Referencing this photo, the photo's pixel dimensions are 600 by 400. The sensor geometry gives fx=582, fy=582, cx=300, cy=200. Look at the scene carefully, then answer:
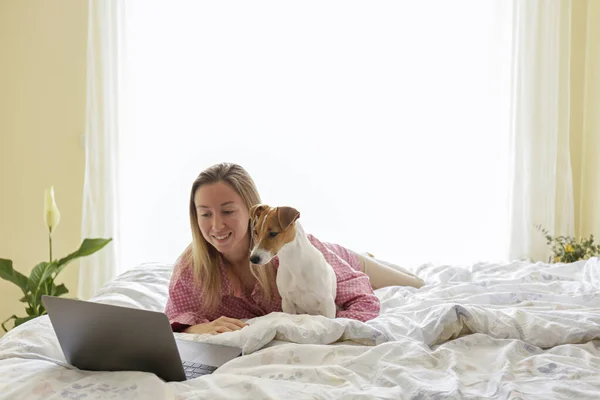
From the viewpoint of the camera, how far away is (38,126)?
Result: 3.57m

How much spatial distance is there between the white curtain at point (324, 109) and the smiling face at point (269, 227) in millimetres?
2167

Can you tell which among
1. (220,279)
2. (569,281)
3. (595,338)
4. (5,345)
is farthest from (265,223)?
(569,281)

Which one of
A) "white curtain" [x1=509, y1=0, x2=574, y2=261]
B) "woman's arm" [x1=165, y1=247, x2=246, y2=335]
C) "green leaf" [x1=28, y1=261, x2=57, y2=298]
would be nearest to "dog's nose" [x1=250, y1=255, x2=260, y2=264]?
"woman's arm" [x1=165, y1=247, x2=246, y2=335]

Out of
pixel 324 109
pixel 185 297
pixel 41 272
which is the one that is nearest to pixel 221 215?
pixel 185 297

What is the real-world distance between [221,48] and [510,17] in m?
1.81

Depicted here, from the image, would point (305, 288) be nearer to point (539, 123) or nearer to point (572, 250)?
point (572, 250)

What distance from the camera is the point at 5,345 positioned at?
134 cm

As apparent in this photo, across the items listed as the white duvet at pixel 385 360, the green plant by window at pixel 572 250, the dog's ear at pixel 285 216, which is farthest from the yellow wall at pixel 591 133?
the dog's ear at pixel 285 216

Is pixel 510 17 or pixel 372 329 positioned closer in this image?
pixel 372 329

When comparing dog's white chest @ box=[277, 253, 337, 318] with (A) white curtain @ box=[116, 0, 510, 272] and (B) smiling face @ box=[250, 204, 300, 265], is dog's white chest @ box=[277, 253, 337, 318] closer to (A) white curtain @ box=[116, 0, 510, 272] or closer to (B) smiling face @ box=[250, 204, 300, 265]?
(B) smiling face @ box=[250, 204, 300, 265]

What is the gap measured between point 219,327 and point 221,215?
12.5 inches

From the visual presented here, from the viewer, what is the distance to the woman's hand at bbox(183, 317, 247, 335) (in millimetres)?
1484

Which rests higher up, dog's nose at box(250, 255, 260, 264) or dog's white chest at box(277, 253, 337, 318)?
dog's nose at box(250, 255, 260, 264)

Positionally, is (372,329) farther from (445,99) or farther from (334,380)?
(445,99)
